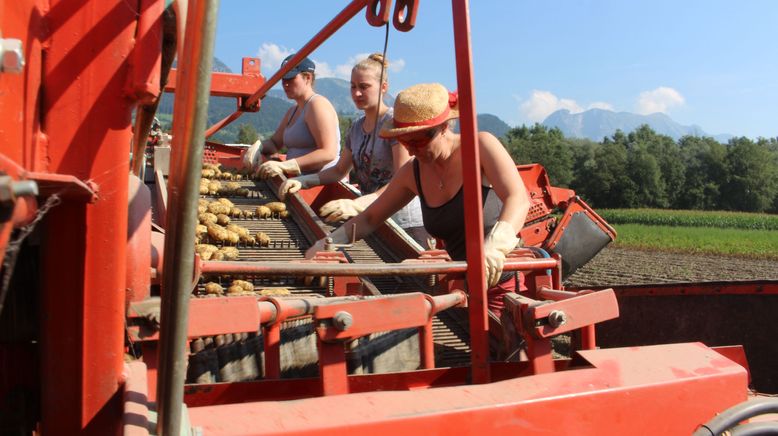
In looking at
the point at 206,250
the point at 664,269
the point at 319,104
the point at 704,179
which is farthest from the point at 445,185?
the point at 704,179

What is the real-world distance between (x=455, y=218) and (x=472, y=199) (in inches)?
45.8

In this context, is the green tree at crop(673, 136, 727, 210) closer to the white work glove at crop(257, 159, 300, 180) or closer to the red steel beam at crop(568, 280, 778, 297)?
the red steel beam at crop(568, 280, 778, 297)

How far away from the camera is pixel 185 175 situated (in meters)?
1.18

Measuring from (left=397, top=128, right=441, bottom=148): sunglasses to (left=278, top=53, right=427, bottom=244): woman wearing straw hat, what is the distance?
1123 millimetres

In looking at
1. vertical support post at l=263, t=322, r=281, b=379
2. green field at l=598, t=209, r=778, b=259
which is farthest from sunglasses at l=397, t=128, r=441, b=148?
green field at l=598, t=209, r=778, b=259

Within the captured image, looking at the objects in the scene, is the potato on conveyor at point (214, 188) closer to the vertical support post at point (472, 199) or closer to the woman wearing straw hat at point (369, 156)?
the woman wearing straw hat at point (369, 156)

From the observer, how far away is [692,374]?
214cm

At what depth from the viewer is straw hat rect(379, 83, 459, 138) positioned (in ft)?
9.67

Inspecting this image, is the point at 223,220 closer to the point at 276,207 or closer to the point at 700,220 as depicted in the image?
the point at 276,207

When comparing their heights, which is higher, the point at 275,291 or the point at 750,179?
the point at 750,179

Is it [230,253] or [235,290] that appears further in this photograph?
[230,253]

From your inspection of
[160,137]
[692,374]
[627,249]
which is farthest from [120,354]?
[627,249]

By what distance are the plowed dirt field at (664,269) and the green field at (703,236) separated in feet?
6.79

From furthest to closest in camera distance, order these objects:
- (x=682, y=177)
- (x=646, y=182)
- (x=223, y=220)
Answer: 1. (x=682, y=177)
2. (x=646, y=182)
3. (x=223, y=220)
